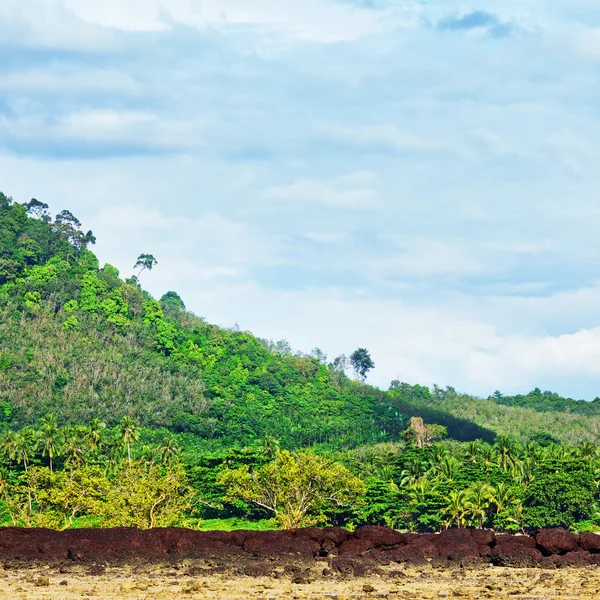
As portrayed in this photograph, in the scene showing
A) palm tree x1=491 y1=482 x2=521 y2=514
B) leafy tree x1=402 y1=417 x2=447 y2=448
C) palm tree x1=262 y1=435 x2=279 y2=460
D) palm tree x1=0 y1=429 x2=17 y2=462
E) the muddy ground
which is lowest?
the muddy ground

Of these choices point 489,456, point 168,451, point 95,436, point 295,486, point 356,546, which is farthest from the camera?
point 489,456

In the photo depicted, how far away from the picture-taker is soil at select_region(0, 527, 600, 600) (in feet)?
98.7

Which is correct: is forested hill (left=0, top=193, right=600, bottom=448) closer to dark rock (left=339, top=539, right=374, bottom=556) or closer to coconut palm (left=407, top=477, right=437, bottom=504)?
coconut palm (left=407, top=477, right=437, bottom=504)

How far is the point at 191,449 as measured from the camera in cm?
14412

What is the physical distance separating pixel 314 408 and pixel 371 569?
14749cm

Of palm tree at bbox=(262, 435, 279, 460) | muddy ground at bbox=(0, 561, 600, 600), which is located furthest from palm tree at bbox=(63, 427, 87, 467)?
muddy ground at bbox=(0, 561, 600, 600)

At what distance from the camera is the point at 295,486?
79812mm

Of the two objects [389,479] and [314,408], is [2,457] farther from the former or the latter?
[314,408]

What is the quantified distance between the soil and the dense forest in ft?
90.5

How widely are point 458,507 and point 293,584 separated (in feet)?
198

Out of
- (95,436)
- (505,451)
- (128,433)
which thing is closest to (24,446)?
(95,436)

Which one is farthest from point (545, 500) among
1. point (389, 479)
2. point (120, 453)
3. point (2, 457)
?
point (2, 457)

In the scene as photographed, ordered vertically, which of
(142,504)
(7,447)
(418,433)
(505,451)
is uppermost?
(418,433)

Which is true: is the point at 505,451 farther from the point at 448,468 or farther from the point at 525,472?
the point at 448,468
